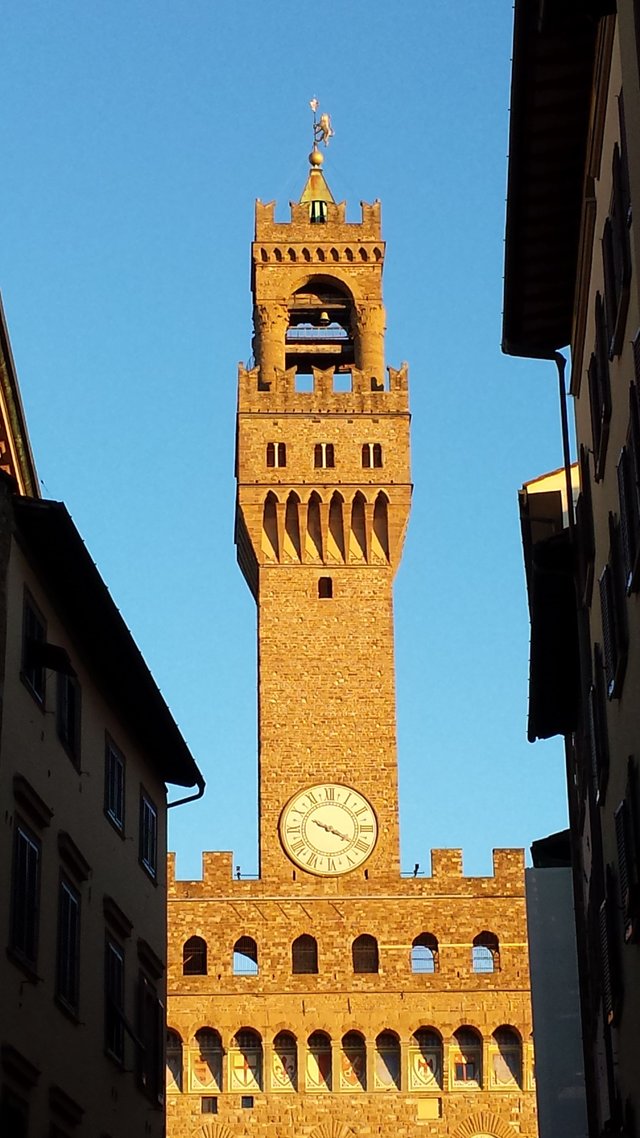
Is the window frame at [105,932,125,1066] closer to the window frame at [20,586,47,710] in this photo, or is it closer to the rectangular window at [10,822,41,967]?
the rectangular window at [10,822,41,967]

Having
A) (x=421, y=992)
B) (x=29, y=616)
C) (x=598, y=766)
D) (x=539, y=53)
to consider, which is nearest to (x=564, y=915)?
(x=598, y=766)

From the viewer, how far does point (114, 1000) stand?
24.7 metres

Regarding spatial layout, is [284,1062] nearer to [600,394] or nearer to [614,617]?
[600,394]

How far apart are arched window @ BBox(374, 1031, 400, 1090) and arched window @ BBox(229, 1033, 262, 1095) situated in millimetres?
2922

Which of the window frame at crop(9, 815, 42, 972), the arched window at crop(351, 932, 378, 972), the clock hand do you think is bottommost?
the window frame at crop(9, 815, 42, 972)

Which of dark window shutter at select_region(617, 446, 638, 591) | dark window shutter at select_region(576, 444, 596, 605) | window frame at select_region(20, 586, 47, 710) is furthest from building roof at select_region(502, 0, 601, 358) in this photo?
window frame at select_region(20, 586, 47, 710)

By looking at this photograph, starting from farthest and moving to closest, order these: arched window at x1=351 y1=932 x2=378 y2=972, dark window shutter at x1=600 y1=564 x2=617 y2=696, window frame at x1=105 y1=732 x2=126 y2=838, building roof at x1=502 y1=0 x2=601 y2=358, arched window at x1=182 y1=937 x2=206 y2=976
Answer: arched window at x1=182 y1=937 x2=206 y2=976
arched window at x1=351 y1=932 x2=378 y2=972
window frame at x1=105 y1=732 x2=126 y2=838
dark window shutter at x1=600 y1=564 x2=617 y2=696
building roof at x1=502 y1=0 x2=601 y2=358

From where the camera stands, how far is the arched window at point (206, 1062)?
165ft

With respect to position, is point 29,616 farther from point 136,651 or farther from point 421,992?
point 421,992

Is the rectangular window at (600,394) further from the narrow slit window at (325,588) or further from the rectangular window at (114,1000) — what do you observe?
the narrow slit window at (325,588)

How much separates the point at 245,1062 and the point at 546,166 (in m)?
35.3

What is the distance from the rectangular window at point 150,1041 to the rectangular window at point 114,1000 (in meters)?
0.88

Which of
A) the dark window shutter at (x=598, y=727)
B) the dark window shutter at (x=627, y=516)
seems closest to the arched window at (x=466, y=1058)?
the dark window shutter at (x=598, y=727)

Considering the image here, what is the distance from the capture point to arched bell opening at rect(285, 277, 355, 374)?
2365 inches
